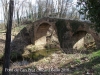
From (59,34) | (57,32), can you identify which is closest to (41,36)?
(57,32)

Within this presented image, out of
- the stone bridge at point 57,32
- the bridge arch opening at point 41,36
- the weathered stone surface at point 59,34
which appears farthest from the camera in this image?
the bridge arch opening at point 41,36

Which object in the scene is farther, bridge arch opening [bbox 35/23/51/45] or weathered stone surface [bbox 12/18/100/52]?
bridge arch opening [bbox 35/23/51/45]

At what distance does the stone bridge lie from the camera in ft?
64.3

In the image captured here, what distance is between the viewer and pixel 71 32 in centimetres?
2114

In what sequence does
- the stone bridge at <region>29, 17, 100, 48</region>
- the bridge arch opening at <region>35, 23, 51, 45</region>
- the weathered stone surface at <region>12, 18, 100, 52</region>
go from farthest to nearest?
the bridge arch opening at <region>35, 23, 51, 45</region> < the weathered stone surface at <region>12, 18, 100, 52</region> < the stone bridge at <region>29, 17, 100, 48</region>

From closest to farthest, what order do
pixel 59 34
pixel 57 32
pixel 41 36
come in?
pixel 59 34 < pixel 57 32 < pixel 41 36

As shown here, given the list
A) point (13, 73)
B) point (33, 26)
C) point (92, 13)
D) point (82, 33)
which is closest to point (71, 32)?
point (82, 33)

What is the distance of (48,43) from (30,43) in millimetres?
3016

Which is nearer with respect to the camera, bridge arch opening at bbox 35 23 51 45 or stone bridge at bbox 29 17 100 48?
stone bridge at bbox 29 17 100 48

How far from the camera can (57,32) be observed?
2270 cm

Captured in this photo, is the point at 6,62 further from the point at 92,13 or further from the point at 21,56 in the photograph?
the point at 21,56

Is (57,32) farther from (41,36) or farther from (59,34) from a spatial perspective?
(41,36)

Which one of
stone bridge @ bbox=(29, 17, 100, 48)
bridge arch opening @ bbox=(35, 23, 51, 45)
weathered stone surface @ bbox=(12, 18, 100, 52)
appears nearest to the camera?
stone bridge @ bbox=(29, 17, 100, 48)

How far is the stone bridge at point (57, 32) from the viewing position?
19594mm
